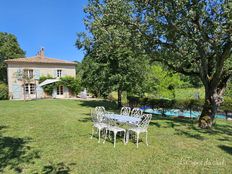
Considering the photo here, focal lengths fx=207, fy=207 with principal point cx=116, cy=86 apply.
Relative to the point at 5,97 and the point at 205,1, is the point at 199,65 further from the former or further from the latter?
the point at 5,97

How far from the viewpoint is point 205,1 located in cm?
789

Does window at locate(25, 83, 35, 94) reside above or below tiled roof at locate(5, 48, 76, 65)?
below

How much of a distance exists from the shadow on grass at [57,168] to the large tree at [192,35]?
260 inches

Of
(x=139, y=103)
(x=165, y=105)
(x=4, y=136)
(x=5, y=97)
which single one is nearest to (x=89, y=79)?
(x=139, y=103)

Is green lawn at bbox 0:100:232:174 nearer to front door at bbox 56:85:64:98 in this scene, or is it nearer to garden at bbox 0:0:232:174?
garden at bbox 0:0:232:174

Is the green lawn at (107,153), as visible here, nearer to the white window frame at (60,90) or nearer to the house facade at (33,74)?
the house facade at (33,74)

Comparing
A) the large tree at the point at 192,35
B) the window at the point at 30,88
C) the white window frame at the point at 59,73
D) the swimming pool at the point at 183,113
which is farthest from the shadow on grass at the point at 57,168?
the white window frame at the point at 59,73

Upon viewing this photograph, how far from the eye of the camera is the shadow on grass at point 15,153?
5.45m

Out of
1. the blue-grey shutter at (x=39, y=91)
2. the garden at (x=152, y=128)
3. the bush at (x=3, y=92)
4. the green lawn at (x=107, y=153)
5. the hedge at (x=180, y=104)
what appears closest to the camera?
the green lawn at (x=107, y=153)

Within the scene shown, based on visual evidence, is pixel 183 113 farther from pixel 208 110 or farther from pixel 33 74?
pixel 33 74

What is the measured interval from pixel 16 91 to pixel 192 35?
100.0ft

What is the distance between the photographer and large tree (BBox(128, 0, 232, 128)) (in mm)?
7958

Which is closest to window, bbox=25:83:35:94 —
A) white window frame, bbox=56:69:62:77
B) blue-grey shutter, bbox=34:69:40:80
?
blue-grey shutter, bbox=34:69:40:80

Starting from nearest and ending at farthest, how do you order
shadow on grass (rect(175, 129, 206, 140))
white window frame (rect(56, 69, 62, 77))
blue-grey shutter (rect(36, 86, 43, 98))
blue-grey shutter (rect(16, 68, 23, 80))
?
shadow on grass (rect(175, 129, 206, 140)), blue-grey shutter (rect(16, 68, 23, 80)), blue-grey shutter (rect(36, 86, 43, 98)), white window frame (rect(56, 69, 62, 77))
